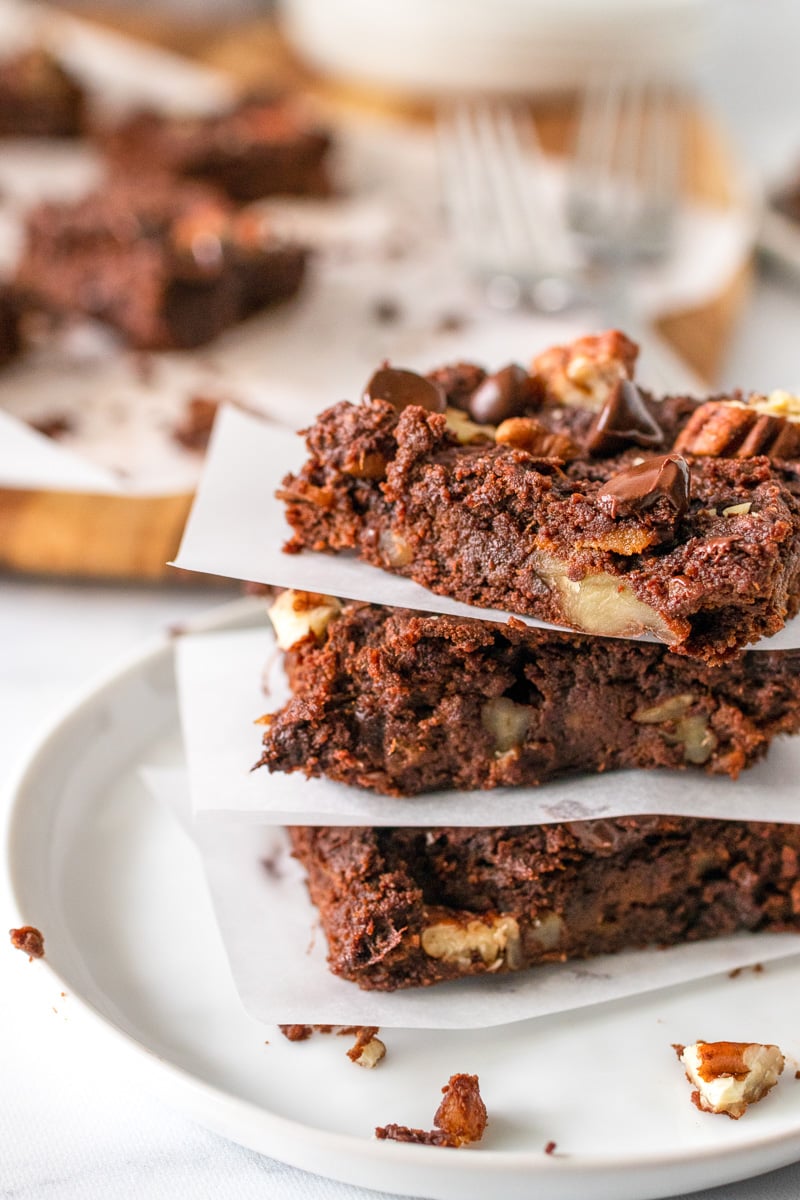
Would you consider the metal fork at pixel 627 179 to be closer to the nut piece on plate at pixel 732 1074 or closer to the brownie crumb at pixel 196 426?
the brownie crumb at pixel 196 426

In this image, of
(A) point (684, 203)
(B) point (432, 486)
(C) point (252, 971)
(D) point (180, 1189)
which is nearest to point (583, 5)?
(A) point (684, 203)

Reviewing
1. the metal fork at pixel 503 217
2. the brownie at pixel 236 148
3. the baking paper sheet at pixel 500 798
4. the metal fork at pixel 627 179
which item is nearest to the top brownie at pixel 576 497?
the baking paper sheet at pixel 500 798

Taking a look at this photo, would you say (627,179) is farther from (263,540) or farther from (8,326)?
(263,540)

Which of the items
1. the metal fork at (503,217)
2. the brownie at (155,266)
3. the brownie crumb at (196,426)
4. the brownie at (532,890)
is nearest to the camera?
the brownie at (532,890)

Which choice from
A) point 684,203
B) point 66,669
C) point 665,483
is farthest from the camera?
point 684,203

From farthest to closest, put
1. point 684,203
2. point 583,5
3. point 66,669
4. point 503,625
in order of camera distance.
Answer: point 583,5 → point 684,203 → point 66,669 → point 503,625

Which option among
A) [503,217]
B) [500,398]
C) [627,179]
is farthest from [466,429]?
[627,179]

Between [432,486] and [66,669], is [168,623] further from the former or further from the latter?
[432,486]
